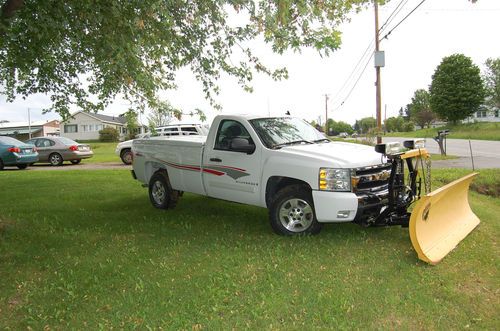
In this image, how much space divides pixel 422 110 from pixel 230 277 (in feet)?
379

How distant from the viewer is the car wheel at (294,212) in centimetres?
611

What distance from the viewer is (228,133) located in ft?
24.0

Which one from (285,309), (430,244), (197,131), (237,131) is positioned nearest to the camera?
(285,309)

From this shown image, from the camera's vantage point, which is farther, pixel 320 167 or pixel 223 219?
pixel 223 219

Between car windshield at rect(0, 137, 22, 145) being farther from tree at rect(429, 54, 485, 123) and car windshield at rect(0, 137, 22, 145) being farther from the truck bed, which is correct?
tree at rect(429, 54, 485, 123)

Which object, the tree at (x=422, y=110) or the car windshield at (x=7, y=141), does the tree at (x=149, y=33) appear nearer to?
the car windshield at (x=7, y=141)

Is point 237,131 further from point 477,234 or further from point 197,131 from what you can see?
point 197,131

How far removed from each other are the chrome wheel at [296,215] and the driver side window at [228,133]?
146 cm

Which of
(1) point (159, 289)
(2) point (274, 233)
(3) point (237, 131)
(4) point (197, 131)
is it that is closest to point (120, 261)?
(1) point (159, 289)

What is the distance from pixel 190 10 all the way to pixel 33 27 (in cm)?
249

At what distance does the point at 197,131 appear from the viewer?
18.3 metres

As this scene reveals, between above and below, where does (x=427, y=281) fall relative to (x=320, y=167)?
below

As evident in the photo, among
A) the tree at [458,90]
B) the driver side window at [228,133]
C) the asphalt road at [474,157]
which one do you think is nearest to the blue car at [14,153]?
the driver side window at [228,133]

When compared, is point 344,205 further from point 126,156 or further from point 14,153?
point 14,153
